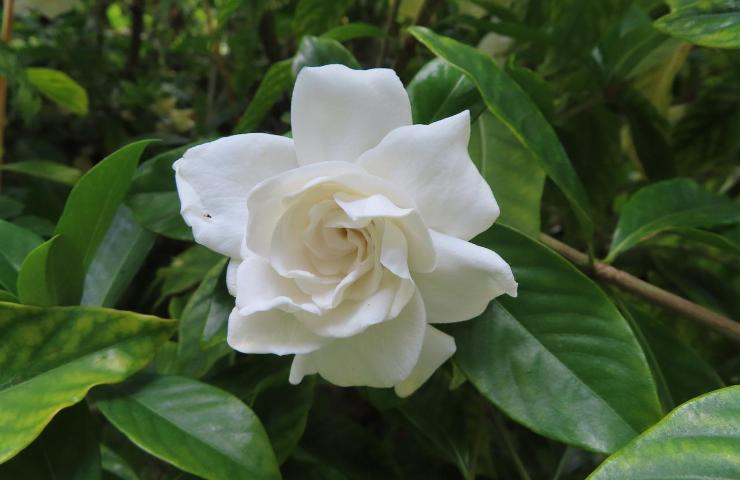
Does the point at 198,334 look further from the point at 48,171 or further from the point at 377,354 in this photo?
the point at 48,171

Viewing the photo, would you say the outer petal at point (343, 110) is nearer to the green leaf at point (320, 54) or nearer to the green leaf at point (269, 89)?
A: the green leaf at point (320, 54)

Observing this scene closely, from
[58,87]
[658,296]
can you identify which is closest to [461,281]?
[658,296]

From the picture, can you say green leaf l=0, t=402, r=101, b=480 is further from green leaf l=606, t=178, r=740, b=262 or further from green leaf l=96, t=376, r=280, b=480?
green leaf l=606, t=178, r=740, b=262

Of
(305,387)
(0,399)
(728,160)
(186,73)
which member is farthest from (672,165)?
(186,73)

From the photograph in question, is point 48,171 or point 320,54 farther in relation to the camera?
point 48,171

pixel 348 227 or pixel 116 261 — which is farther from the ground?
pixel 348 227

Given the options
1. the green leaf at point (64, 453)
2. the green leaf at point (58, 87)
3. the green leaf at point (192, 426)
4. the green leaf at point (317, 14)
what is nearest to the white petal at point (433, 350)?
the green leaf at point (192, 426)

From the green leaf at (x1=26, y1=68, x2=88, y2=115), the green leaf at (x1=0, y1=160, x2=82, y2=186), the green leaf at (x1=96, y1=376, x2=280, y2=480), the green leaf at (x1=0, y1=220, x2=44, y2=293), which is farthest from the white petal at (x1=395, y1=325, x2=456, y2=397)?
the green leaf at (x1=26, y1=68, x2=88, y2=115)
